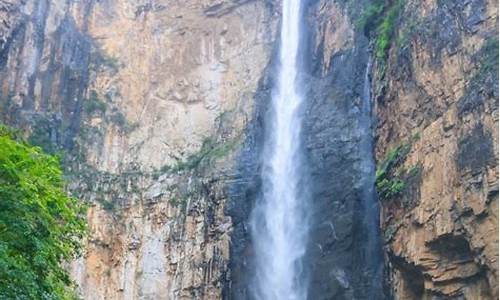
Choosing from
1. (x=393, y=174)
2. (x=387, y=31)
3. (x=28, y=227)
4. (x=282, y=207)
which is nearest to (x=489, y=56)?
(x=393, y=174)

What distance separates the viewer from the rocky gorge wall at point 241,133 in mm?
16531

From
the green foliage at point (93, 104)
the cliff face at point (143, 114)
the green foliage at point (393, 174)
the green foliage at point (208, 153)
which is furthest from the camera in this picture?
the green foliage at point (93, 104)

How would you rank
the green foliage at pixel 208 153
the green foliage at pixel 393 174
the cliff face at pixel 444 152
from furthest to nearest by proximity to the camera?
the green foliage at pixel 208 153 → the green foliage at pixel 393 174 → the cliff face at pixel 444 152

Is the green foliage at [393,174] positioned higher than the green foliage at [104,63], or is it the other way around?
the green foliage at [104,63]

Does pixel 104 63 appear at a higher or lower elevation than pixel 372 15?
higher

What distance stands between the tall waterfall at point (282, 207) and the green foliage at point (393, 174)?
475cm

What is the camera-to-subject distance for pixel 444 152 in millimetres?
16781

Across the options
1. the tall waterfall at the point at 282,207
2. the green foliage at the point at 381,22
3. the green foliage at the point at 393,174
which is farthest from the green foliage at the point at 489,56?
the tall waterfall at the point at 282,207

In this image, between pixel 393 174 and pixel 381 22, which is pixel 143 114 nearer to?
pixel 381 22

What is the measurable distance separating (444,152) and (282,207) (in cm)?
923

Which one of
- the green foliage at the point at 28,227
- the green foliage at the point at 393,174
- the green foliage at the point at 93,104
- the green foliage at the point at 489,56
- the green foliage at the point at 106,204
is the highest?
the green foliage at the point at 93,104

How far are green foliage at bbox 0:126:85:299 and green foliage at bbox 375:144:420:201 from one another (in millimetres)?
9269

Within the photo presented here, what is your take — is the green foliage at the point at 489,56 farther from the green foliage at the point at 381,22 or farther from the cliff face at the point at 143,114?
the cliff face at the point at 143,114

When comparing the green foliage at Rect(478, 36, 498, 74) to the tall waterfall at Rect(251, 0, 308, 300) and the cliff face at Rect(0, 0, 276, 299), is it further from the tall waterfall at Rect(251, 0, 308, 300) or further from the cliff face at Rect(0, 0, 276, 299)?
the cliff face at Rect(0, 0, 276, 299)
